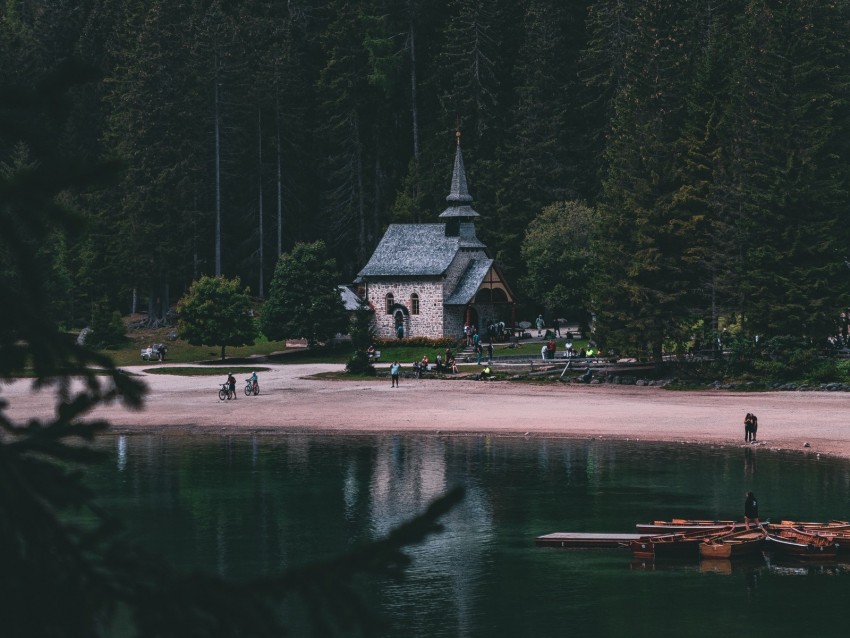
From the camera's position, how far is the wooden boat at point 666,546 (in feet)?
121

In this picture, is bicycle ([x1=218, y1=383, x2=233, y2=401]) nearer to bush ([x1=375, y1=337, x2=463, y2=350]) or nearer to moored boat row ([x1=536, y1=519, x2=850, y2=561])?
bush ([x1=375, y1=337, x2=463, y2=350])

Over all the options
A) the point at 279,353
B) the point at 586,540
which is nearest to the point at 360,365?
the point at 279,353

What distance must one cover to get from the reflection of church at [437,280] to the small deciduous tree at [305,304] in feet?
12.2

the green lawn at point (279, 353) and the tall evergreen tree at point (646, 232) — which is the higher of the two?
the tall evergreen tree at point (646, 232)

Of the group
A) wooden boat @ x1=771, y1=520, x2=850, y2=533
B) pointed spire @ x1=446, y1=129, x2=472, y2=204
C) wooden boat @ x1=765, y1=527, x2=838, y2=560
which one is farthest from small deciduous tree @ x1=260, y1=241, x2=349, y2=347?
wooden boat @ x1=765, y1=527, x2=838, y2=560

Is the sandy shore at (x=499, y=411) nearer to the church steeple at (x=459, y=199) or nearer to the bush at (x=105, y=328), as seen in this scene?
the bush at (x=105, y=328)

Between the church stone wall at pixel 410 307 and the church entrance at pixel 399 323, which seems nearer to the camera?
the church stone wall at pixel 410 307

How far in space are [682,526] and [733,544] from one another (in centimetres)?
224

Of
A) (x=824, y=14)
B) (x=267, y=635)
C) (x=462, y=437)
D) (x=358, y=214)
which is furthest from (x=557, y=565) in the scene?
(x=358, y=214)

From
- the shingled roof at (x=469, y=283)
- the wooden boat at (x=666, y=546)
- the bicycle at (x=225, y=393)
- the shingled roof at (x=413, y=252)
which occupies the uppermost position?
the shingled roof at (x=413, y=252)

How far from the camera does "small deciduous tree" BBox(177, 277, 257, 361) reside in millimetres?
88312

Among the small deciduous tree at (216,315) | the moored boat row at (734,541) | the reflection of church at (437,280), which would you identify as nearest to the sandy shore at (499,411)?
the small deciduous tree at (216,315)

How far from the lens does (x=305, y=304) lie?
91.8 m

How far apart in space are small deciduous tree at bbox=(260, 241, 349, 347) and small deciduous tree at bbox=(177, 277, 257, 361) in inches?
127
